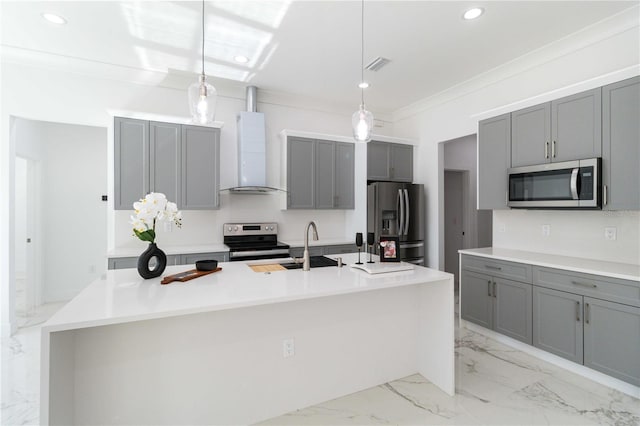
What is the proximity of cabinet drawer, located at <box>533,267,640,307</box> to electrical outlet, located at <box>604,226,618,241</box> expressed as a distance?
0.60 meters

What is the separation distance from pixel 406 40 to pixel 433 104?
69.3 inches

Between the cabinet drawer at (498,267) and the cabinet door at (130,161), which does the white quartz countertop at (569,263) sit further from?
the cabinet door at (130,161)

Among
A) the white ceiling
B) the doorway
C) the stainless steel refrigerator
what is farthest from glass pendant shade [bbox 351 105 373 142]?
the doorway

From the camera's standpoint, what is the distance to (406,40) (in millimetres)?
2967

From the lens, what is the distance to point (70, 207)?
457cm

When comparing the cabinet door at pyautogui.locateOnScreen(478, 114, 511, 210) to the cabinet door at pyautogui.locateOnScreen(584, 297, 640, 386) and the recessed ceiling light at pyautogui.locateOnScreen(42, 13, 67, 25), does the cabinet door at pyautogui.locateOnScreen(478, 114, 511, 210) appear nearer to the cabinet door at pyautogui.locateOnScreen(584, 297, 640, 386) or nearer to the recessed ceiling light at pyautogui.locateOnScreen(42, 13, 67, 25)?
the cabinet door at pyautogui.locateOnScreen(584, 297, 640, 386)

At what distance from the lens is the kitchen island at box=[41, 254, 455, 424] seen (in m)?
1.45

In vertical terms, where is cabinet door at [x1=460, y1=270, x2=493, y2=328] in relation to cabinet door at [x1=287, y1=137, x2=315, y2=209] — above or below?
below

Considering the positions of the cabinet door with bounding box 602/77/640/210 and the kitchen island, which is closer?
the kitchen island

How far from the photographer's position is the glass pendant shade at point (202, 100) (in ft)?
6.57

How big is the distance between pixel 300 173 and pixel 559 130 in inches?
113

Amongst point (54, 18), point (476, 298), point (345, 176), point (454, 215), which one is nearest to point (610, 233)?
point (476, 298)

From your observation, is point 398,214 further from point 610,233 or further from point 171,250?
point 171,250

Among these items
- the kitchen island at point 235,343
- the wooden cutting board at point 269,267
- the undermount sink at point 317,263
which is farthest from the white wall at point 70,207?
the undermount sink at point 317,263
